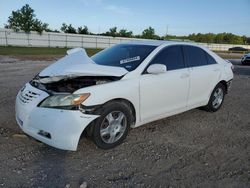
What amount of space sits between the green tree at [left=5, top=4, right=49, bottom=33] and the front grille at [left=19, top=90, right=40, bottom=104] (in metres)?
46.4

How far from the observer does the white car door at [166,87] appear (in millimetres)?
4820

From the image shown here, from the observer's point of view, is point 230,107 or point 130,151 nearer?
point 130,151

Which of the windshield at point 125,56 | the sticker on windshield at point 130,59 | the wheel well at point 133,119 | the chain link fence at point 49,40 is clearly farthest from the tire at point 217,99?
the chain link fence at point 49,40

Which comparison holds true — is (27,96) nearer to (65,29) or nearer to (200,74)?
(200,74)

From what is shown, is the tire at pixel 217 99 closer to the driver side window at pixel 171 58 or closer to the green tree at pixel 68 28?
the driver side window at pixel 171 58

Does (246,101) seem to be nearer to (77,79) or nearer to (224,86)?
(224,86)

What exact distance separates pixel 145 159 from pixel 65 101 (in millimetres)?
1345

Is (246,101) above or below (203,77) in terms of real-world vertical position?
below

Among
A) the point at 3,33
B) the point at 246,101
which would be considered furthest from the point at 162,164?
the point at 3,33

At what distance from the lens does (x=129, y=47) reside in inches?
221

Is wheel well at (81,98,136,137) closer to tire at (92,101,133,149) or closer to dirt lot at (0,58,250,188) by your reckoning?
tire at (92,101,133,149)

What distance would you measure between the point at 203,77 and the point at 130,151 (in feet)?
8.21

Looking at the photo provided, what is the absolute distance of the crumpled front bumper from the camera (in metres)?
3.93

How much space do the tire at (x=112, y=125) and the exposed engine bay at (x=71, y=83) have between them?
40 centimetres
